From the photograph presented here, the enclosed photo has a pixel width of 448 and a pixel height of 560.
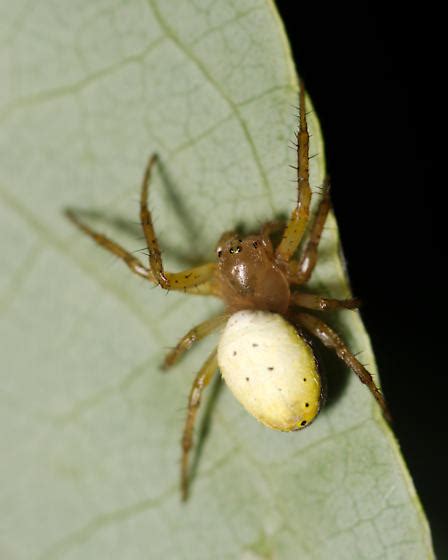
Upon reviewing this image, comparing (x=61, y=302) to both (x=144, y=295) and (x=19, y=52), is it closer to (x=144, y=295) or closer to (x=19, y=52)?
(x=144, y=295)

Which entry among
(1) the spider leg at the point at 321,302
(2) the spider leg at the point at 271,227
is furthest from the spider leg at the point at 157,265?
(1) the spider leg at the point at 321,302

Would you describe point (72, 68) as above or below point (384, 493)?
above

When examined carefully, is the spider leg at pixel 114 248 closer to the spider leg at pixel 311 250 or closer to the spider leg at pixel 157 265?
the spider leg at pixel 157 265

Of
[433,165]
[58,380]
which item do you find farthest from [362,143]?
[58,380]

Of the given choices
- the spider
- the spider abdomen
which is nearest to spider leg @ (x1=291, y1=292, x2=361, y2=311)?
the spider

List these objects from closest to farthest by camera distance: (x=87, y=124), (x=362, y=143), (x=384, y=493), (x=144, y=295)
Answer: (x=384, y=493) → (x=87, y=124) → (x=144, y=295) → (x=362, y=143)

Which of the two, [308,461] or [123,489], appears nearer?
[308,461]
